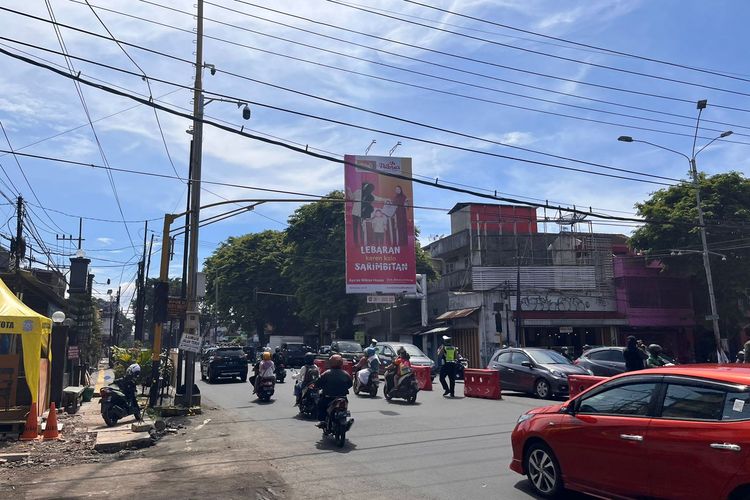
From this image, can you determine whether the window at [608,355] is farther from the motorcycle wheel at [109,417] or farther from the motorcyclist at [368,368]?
the motorcycle wheel at [109,417]

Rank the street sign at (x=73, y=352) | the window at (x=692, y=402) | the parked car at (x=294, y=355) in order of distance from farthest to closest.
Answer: the parked car at (x=294, y=355), the street sign at (x=73, y=352), the window at (x=692, y=402)

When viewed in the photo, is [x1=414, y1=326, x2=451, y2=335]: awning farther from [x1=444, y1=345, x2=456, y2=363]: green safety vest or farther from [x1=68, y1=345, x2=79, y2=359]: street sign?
[x1=68, y1=345, x2=79, y2=359]: street sign

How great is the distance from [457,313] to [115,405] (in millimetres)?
27564

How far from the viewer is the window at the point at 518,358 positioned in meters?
18.7

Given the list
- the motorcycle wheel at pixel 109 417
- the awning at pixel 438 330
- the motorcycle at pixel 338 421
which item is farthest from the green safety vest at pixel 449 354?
the awning at pixel 438 330

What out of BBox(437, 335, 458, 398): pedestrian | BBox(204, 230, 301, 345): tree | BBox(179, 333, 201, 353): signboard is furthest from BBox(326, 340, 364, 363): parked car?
BBox(204, 230, 301, 345): tree

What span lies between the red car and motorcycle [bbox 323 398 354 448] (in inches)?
154

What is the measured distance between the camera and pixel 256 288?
2256 inches

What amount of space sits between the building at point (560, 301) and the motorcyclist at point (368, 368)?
707 inches

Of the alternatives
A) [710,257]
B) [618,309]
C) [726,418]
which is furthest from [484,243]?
[726,418]

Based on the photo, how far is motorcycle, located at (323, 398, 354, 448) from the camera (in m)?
10.5

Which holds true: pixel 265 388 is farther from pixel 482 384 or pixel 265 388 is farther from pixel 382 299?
pixel 382 299

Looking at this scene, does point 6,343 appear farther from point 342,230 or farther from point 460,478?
point 342,230

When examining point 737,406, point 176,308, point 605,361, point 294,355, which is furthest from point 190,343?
point 294,355
